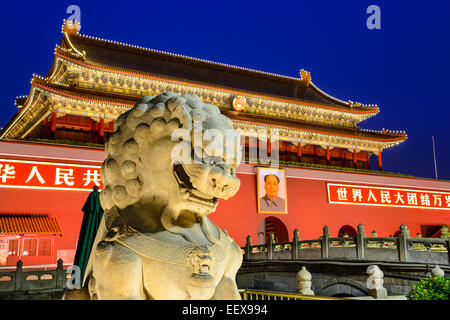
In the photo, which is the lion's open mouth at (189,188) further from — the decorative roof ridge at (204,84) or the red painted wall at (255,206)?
the decorative roof ridge at (204,84)

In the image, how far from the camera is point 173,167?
7.74 ft

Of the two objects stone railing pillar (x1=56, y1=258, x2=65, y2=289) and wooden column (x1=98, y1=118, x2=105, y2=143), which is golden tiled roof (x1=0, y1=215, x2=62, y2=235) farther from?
wooden column (x1=98, y1=118, x2=105, y2=143)

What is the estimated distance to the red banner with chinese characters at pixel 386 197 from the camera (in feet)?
54.1

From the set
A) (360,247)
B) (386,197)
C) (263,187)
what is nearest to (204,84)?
(263,187)

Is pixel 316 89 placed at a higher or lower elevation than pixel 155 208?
higher

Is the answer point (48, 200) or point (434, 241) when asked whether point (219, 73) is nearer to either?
point (48, 200)

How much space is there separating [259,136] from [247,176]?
3050mm

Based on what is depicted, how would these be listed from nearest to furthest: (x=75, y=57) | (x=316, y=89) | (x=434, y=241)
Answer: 1. (x=434, y=241)
2. (x=75, y=57)
3. (x=316, y=89)

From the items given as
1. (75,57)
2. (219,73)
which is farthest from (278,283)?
(219,73)

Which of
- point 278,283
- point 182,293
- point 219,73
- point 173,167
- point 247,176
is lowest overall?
point 278,283

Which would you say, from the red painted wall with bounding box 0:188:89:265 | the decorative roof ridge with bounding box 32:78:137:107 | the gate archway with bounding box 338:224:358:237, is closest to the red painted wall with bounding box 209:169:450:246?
the gate archway with bounding box 338:224:358:237

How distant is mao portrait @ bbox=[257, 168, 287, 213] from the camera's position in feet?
48.7

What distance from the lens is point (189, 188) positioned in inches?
91.4

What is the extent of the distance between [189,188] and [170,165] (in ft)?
0.60
